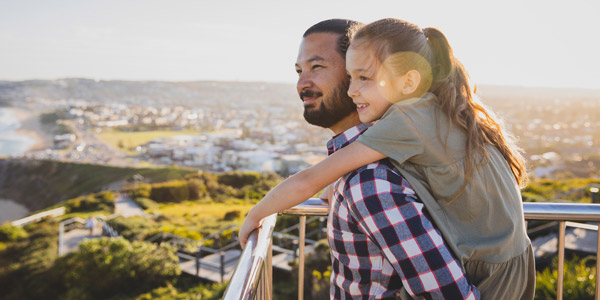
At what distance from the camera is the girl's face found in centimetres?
109

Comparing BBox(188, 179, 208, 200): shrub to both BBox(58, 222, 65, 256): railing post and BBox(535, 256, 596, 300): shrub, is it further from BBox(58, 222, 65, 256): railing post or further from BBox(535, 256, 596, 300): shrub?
BBox(535, 256, 596, 300): shrub

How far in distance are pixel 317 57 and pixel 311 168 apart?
68cm

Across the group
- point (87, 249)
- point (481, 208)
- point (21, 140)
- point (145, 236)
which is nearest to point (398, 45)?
point (481, 208)

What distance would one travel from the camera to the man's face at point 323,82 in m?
1.57

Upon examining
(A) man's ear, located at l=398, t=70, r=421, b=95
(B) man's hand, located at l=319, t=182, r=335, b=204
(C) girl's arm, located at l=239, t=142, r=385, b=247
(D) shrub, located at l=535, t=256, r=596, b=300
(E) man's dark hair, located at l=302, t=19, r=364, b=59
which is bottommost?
(D) shrub, located at l=535, t=256, r=596, b=300

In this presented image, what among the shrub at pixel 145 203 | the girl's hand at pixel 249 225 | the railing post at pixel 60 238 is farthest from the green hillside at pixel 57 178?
the girl's hand at pixel 249 225

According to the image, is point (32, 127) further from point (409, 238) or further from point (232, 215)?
point (409, 238)

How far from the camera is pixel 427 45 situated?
107cm

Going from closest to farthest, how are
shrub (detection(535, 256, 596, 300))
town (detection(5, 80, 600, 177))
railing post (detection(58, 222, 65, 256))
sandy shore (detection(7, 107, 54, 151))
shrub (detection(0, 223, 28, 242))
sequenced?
shrub (detection(535, 256, 596, 300))
railing post (detection(58, 222, 65, 256))
shrub (detection(0, 223, 28, 242))
town (detection(5, 80, 600, 177))
sandy shore (detection(7, 107, 54, 151))

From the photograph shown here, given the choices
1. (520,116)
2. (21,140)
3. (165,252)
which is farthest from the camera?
(21,140)

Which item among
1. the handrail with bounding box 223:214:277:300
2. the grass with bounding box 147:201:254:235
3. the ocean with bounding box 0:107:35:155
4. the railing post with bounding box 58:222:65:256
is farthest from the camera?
the ocean with bounding box 0:107:35:155

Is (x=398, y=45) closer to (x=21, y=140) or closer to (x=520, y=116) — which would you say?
(x=520, y=116)

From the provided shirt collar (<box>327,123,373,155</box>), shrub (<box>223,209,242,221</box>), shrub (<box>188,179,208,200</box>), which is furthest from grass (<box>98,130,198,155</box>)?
shirt collar (<box>327,123,373,155</box>)

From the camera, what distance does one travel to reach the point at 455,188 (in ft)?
3.08
